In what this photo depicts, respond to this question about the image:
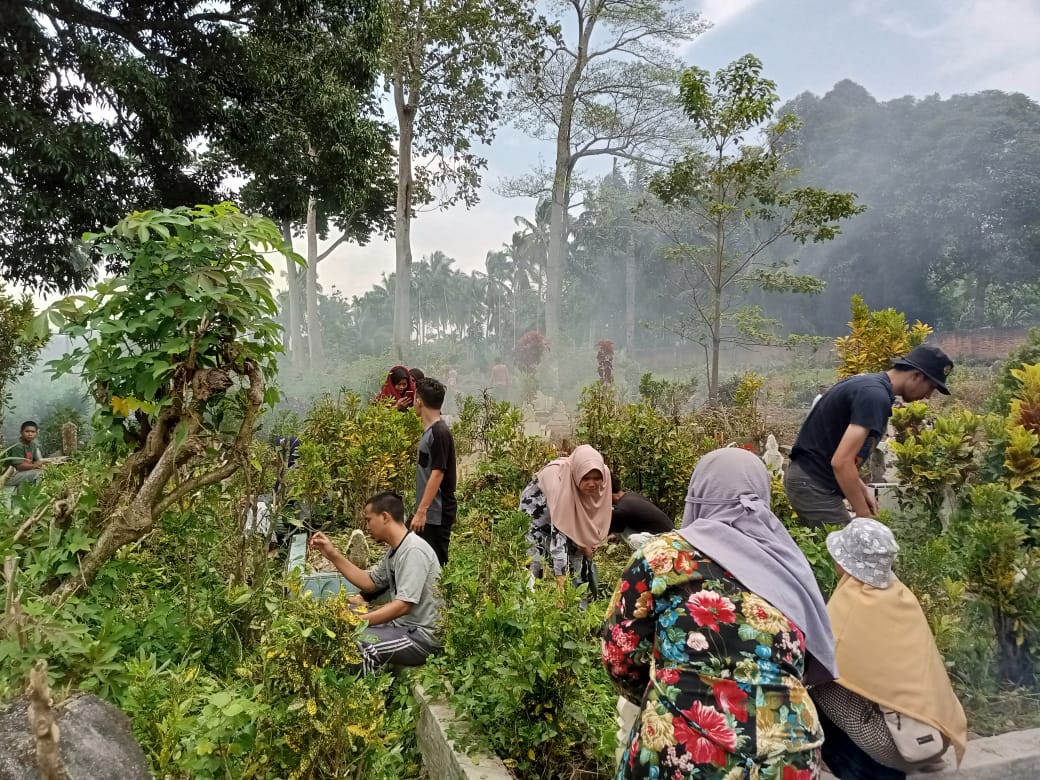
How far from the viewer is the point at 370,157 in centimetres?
905

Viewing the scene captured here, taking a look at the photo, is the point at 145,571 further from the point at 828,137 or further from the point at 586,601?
the point at 828,137

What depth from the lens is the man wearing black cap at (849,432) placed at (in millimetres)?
2959

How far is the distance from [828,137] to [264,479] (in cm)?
2317

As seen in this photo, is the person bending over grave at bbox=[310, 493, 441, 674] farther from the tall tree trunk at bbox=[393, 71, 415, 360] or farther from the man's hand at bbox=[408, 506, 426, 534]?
the tall tree trunk at bbox=[393, 71, 415, 360]

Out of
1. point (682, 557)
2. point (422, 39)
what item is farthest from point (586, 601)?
point (422, 39)

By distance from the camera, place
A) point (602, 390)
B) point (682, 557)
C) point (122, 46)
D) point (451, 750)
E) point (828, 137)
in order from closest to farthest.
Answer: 1. point (682, 557)
2. point (451, 750)
3. point (602, 390)
4. point (122, 46)
5. point (828, 137)

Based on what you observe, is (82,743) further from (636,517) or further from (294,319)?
(294,319)

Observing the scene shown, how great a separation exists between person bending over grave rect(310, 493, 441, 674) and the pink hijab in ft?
2.59

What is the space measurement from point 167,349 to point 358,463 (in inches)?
144

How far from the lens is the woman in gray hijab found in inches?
56.2

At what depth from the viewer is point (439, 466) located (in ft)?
12.4

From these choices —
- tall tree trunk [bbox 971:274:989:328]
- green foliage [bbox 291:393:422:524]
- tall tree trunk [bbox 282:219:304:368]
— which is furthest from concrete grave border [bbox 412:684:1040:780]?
tall tree trunk [bbox 282:219:304:368]

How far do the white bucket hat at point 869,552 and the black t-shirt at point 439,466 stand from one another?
2227 mm

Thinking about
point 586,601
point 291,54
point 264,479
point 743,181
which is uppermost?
point 291,54
